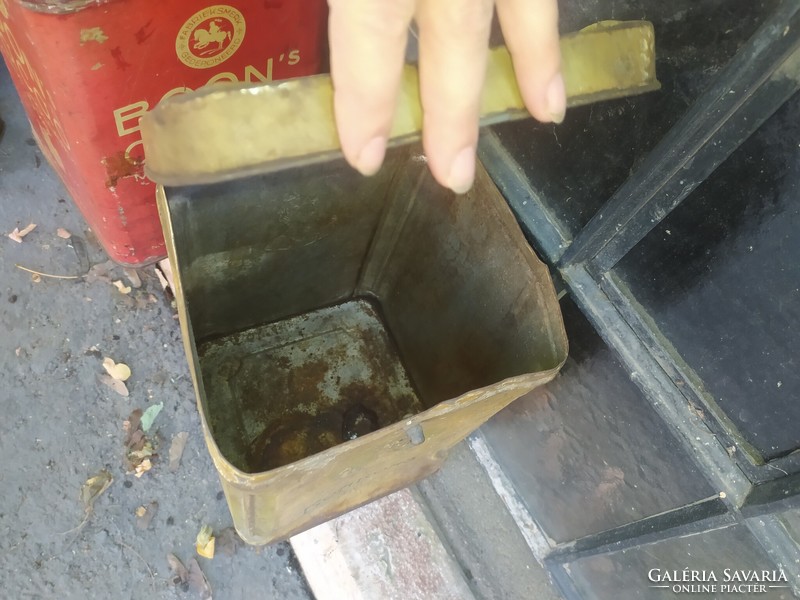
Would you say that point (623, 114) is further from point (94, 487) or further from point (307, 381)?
point (94, 487)

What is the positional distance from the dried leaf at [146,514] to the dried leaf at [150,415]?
6.5 inches

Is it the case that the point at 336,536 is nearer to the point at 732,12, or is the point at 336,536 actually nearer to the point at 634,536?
the point at 634,536

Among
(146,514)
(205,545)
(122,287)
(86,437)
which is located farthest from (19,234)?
(205,545)

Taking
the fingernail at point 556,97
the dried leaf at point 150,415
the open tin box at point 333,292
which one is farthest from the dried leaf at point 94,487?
the fingernail at point 556,97

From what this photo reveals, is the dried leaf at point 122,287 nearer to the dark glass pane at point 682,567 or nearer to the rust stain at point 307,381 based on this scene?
the rust stain at point 307,381

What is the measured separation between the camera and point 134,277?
1502 millimetres

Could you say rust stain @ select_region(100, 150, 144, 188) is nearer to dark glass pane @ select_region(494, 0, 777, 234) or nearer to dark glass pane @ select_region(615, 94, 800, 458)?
dark glass pane @ select_region(494, 0, 777, 234)

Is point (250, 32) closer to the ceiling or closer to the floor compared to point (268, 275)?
closer to the ceiling

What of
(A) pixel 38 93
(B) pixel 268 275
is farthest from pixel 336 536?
(A) pixel 38 93

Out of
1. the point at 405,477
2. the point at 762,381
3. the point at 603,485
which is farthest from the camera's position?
the point at 405,477

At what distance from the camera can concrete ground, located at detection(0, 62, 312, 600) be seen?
125 centimetres

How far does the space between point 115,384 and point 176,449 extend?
205 millimetres

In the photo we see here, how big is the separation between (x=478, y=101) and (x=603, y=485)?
2.16 ft

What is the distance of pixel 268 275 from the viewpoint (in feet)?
3.88
